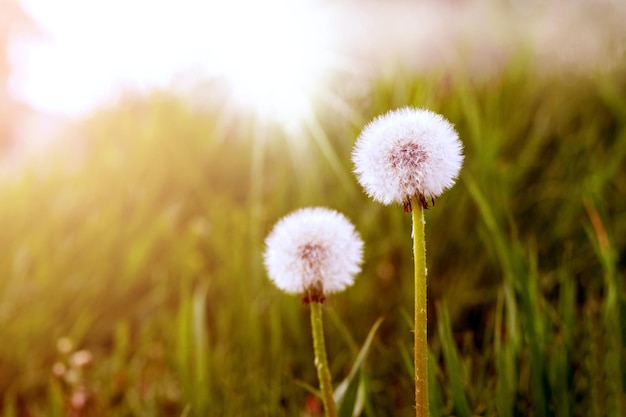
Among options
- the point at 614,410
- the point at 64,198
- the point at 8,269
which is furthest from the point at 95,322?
the point at 614,410

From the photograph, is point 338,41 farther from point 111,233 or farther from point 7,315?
point 7,315

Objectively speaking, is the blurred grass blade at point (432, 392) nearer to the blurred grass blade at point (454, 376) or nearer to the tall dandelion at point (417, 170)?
the blurred grass blade at point (454, 376)

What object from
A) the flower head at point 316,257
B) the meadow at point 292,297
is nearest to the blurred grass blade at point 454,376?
the meadow at point 292,297

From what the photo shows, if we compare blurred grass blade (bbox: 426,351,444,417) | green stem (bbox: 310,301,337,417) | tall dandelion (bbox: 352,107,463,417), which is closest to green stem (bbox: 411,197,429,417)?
tall dandelion (bbox: 352,107,463,417)

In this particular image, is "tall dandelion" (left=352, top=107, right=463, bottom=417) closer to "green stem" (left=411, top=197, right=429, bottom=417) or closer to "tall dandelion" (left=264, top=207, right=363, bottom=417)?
"green stem" (left=411, top=197, right=429, bottom=417)

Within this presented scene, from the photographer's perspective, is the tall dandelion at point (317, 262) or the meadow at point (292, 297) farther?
the meadow at point (292, 297)

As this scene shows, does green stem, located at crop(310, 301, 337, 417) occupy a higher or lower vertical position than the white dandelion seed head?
lower

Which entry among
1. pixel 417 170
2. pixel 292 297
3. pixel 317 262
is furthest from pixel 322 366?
pixel 292 297
